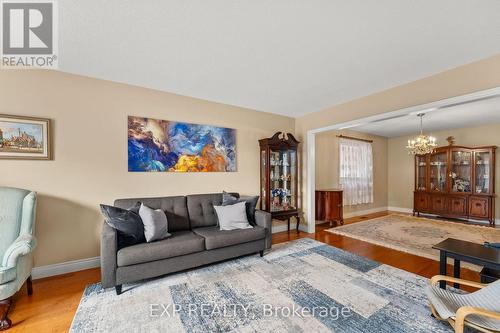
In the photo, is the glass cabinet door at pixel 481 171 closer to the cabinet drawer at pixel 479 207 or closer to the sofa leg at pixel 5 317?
the cabinet drawer at pixel 479 207

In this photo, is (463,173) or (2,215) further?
(463,173)

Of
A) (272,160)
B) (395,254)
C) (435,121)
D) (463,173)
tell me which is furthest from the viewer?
(463,173)

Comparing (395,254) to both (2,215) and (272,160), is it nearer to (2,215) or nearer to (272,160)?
(272,160)

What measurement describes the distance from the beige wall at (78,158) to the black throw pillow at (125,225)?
0.67 meters

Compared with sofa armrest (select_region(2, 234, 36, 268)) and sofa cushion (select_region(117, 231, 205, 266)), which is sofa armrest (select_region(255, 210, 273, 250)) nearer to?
sofa cushion (select_region(117, 231, 205, 266))

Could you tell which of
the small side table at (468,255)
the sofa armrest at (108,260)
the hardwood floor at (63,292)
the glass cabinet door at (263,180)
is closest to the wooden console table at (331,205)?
the hardwood floor at (63,292)

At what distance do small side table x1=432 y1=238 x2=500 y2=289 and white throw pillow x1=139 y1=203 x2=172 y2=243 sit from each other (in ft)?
9.34

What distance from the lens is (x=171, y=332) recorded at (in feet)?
5.33

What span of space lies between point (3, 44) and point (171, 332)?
313 centimetres

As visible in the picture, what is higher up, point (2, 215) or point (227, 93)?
point (227, 93)

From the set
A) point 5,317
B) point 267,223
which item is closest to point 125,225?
point 5,317

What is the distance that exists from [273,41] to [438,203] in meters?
6.58

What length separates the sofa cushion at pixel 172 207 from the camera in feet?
9.20

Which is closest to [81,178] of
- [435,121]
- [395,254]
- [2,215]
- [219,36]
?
[2,215]
